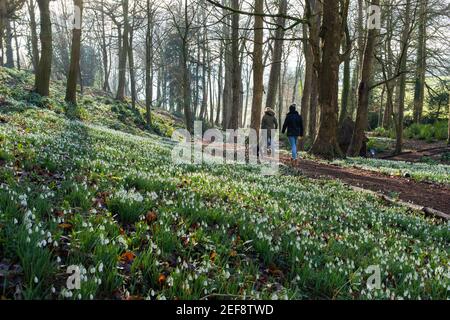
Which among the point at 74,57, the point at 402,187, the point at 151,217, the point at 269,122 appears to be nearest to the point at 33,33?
the point at 74,57

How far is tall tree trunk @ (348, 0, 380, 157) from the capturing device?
2128cm

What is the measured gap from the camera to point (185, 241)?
4168 millimetres

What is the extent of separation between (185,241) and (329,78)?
15336 mm

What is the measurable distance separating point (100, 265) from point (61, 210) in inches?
61.0

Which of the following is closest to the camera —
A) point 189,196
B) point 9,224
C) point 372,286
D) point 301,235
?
point 9,224

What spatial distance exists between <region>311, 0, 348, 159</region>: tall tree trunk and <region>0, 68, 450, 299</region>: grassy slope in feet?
37.7

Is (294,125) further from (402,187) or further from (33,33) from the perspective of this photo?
(33,33)

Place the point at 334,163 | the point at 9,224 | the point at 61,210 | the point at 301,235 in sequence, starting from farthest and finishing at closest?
the point at 334,163
the point at 301,235
the point at 61,210
the point at 9,224

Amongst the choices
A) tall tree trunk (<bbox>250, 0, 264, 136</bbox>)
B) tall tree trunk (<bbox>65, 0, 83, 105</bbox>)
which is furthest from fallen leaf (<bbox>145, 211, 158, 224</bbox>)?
tall tree trunk (<bbox>65, 0, 83, 105</bbox>)

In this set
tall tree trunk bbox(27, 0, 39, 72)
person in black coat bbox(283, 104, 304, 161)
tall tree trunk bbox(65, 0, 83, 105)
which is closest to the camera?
person in black coat bbox(283, 104, 304, 161)

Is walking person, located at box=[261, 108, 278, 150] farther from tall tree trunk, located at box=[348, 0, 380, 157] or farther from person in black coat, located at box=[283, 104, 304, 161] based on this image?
tall tree trunk, located at box=[348, 0, 380, 157]

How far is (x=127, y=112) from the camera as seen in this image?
111 feet

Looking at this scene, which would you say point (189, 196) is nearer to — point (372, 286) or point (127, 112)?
point (372, 286)
